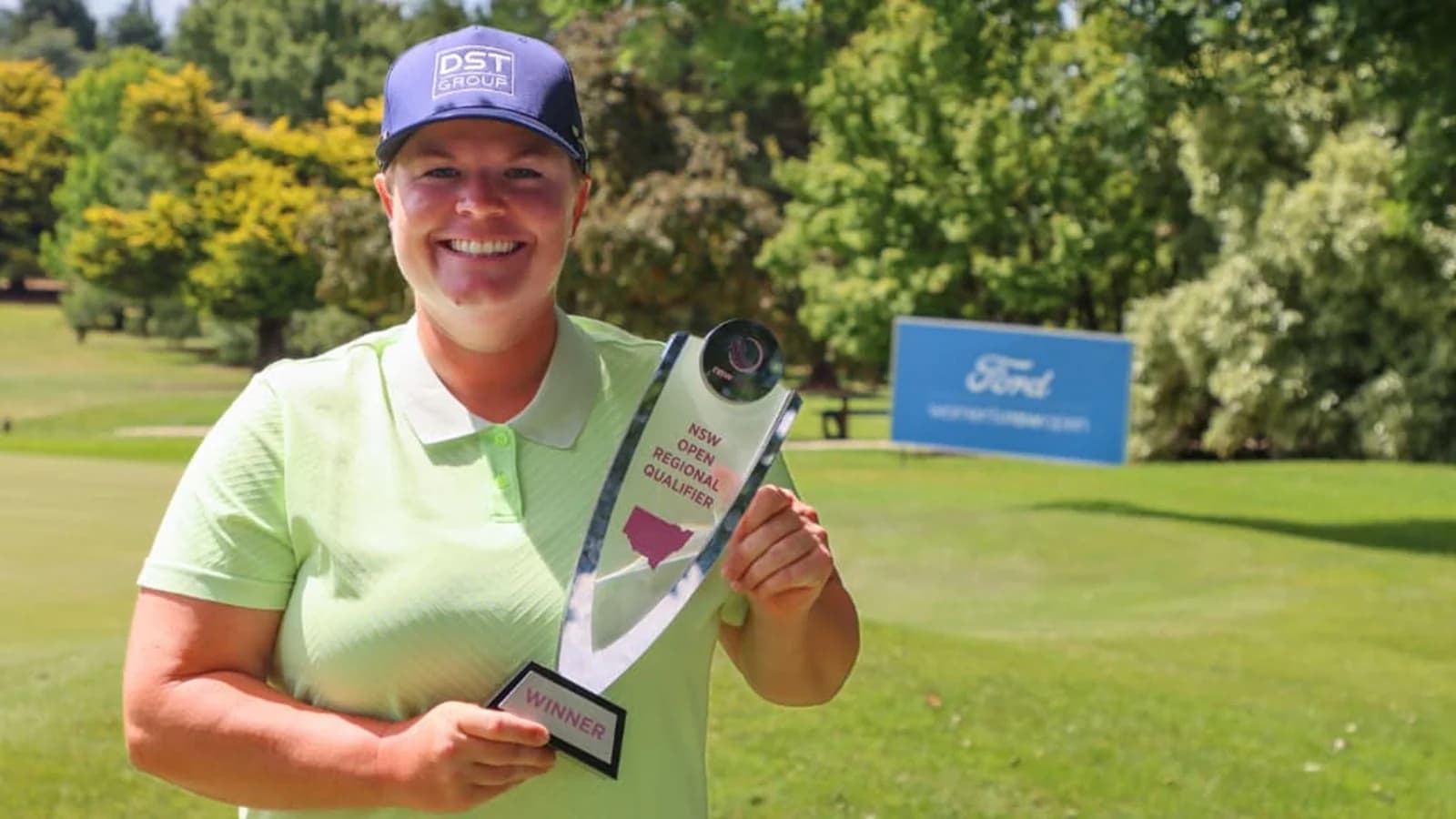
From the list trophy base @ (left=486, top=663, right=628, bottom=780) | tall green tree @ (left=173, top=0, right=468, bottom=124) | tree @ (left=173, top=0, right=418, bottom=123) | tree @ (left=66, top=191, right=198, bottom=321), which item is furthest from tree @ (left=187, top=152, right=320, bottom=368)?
trophy base @ (left=486, top=663, right=628, bottom=780)

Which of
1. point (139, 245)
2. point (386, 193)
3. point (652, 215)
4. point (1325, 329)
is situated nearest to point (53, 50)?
point (139, 245)

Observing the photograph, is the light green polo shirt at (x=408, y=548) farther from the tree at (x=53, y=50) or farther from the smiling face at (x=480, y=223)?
the tree at (x=53, y=50)

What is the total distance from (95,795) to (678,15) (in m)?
12.2

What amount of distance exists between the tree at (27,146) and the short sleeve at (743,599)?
5779 cm

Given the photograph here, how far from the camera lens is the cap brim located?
1.93 m

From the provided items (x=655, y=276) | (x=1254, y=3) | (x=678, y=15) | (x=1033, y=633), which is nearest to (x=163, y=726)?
(x=1033, y=633)

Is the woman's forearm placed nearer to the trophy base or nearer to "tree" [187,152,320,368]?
the trophy base

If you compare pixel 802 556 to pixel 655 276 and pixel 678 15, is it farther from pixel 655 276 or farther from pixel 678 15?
pixel 655 276

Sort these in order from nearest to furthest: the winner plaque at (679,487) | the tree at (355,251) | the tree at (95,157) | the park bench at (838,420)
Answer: the winner plaque at (679,487), the tree at (355,251), the park bench at (838,420), the tree at (95,157)

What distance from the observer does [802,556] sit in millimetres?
1965

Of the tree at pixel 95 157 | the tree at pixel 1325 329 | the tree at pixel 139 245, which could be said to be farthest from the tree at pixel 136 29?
the tree at pixel 1325 329

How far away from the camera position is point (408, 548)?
191 cm

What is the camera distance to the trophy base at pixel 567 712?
184cm

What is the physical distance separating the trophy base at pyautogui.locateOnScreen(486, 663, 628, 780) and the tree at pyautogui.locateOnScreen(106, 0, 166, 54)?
90.3 meters
